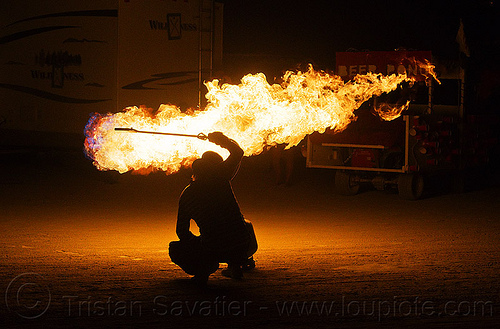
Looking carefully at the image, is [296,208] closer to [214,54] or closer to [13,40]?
[214,54]

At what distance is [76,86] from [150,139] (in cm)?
1044

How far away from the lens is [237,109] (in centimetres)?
1065

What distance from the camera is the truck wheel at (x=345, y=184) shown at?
54.4 ft

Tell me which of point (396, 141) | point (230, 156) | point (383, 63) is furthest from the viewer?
point (396, 141)

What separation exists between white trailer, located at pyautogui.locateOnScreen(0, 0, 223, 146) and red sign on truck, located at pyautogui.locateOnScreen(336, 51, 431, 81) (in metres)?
4.60

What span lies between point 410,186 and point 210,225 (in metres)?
8.65

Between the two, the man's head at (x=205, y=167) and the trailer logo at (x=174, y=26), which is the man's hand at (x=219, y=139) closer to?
the man's head at (x=205, y=167)

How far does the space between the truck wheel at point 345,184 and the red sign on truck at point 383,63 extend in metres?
2.37

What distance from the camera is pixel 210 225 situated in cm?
797

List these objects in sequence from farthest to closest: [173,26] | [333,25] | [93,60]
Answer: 1. [333,25]
2. [93,60]
3. [173,26]

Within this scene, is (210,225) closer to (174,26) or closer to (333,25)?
(174,26)

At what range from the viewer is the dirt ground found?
6.68m

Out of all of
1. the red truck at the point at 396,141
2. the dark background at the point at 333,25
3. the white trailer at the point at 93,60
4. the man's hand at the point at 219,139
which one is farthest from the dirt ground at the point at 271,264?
the dark background at the point at 333,25

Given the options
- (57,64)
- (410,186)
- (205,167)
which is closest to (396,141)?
(410,186)
